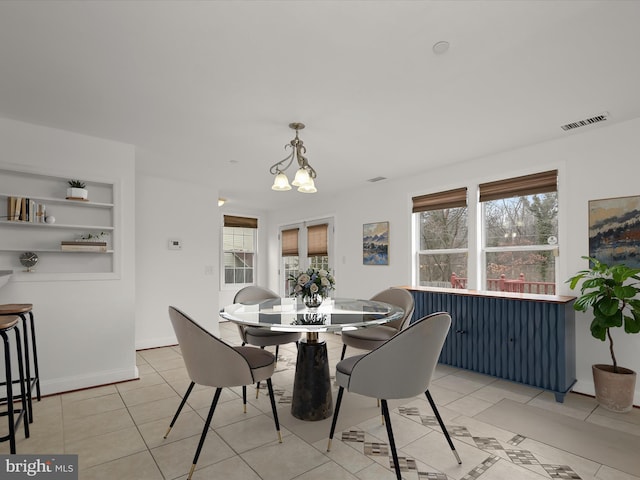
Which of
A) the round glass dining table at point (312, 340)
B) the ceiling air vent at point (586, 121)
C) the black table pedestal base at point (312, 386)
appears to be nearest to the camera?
the round glass dining table at point (312, 340)

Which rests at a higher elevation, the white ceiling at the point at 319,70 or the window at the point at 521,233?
the white ceiling at the point at 319,70

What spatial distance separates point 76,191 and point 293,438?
295 cm

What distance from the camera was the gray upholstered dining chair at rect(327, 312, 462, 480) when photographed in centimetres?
193

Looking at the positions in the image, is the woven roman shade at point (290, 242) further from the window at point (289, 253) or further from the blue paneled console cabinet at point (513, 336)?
Result: the blue paneled console cabinet at point (513, 336)

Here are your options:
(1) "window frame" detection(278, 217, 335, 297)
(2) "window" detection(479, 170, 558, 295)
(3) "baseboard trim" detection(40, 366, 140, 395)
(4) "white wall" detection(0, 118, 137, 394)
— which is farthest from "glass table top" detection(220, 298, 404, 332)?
(1) "window frame" detection(278, 217, 335, 297)

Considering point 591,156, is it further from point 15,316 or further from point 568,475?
point 15,316

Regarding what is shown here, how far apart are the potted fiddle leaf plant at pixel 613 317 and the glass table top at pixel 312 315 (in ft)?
5.52

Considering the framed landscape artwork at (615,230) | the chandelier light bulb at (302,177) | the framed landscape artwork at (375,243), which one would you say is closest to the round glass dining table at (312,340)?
the chandelier light bulb at (302,177)

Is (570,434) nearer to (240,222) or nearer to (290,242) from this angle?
(290,242)

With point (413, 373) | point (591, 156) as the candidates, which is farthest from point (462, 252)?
point (413, 373)

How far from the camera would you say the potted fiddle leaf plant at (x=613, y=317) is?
277 cm

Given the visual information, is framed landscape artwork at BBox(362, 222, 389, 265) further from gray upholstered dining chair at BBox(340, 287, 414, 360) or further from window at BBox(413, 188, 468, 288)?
gray upholstered dining chair at BBox(340, 287, 414, 360)

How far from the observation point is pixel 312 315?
8.48 feet

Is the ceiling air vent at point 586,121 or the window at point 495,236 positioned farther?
the window at point 495,236
